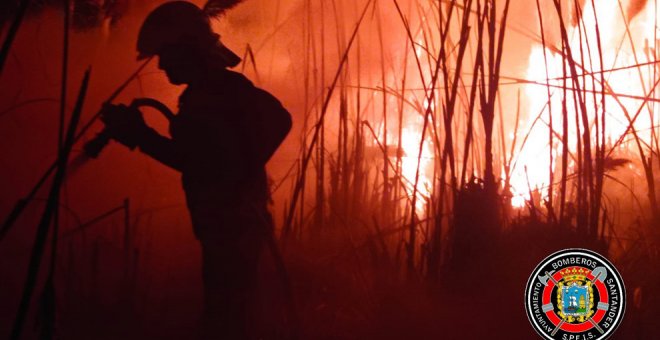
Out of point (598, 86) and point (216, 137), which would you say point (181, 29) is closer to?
point (216, 137)

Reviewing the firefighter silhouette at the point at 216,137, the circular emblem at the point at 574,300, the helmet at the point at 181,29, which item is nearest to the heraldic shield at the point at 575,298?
the circular emblem at the point at 574,300

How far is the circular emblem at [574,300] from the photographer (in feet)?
3.10

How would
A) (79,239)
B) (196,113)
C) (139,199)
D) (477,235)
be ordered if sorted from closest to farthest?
(196,113), (477,235), (79,239), (139,199)

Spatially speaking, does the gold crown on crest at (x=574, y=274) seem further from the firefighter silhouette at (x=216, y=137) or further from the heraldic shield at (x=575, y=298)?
the firefighter silhouette at (x=216, y=137)

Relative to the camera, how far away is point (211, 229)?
3.12 feet

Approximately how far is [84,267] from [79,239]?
0.28 ft

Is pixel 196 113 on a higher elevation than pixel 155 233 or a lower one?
higher

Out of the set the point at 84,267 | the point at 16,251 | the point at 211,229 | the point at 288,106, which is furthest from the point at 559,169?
the point at 16,251

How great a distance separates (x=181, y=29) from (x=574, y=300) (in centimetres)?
80

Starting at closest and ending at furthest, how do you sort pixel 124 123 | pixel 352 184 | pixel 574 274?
pixel 124 123, pixel 574 274, pixel 352 184

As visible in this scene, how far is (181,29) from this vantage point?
0.92 metres

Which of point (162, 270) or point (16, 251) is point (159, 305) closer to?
point (162, 270)

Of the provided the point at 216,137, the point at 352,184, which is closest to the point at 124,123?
the point at 216,137

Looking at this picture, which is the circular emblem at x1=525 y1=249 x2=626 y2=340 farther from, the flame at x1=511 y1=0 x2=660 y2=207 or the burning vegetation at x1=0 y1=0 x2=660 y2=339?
the flame at x1=511 y1=0 x2=660 y2=207
